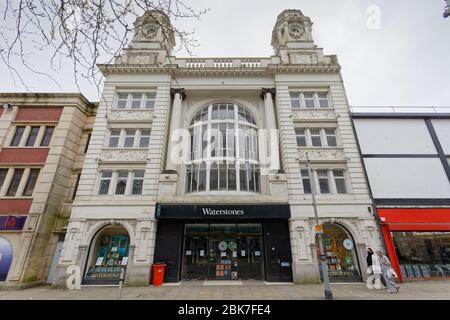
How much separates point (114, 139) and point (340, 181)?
56.1ft

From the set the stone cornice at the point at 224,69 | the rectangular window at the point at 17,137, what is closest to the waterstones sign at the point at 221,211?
the stone cornice at the point at 224,69

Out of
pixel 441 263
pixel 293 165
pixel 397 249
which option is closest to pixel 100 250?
pixel 293 165

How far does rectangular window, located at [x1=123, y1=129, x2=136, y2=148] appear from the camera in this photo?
1599cm

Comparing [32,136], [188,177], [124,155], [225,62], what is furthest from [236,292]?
[32,136]

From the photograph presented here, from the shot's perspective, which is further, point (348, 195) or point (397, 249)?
point (348, 195)

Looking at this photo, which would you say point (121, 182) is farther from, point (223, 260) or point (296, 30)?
point (296, 30)

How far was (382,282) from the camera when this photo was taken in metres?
11.6

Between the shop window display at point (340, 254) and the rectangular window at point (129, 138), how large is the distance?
1511cm

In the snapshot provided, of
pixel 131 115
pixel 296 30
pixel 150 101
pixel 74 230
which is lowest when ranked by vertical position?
pixel 74 230

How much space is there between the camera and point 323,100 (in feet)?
57.6

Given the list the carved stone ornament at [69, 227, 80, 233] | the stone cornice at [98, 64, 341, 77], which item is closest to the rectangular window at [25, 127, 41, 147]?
the stone cornice at [98, 64, 341, 77]

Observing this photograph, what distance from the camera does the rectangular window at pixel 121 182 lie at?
1456 centimetres

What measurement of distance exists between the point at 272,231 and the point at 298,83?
1215cm

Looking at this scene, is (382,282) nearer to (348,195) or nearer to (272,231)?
(348,195)
